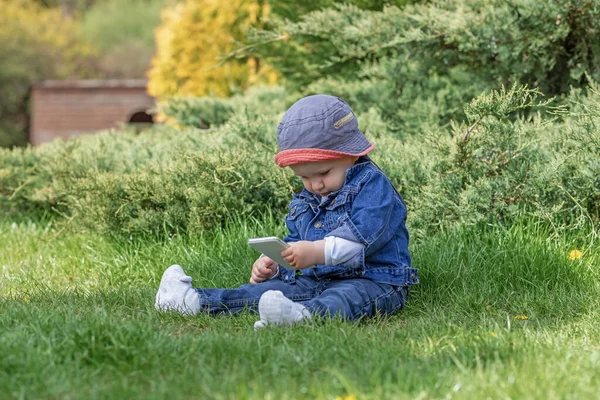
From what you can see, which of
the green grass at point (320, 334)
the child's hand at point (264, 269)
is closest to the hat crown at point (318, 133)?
the child's hand at point (264, 269)

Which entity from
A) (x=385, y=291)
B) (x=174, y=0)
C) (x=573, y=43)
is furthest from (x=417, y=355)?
(x=174, y=0)

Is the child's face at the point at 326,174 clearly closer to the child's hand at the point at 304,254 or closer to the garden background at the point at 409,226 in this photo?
the child's hand at the point at 304,254

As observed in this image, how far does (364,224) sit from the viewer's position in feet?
10.6

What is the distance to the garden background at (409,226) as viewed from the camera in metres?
2.40

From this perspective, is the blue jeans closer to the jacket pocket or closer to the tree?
the jacket pocket

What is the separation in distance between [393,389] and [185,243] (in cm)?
260

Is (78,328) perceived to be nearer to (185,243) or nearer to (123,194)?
(185,243)

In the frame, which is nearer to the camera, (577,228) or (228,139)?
(577,228)

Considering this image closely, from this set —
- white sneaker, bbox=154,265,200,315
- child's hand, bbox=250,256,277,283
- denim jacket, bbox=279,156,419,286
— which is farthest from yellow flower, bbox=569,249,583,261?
white sneaker, bbox=154,265,200,315

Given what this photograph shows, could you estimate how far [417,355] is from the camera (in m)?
2.62

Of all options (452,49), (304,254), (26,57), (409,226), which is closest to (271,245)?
(304,254)

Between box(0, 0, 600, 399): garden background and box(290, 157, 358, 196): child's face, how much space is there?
24.1 inches

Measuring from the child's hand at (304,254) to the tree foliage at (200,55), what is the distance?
275 inches

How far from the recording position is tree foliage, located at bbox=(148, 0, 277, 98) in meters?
10.1
